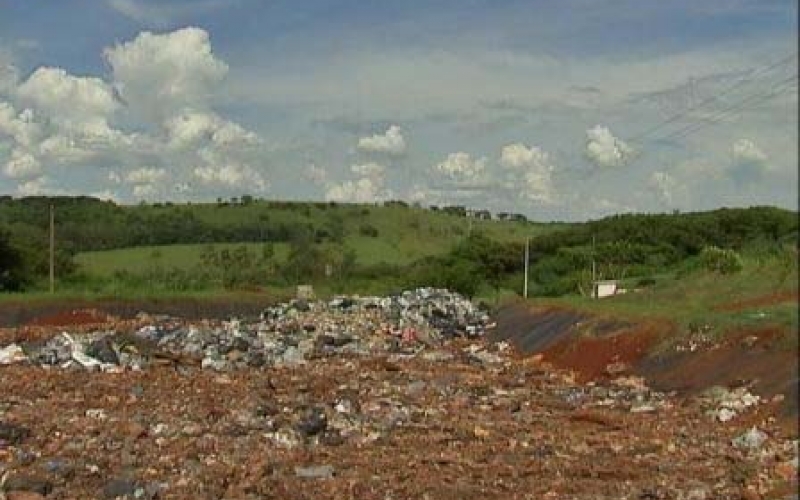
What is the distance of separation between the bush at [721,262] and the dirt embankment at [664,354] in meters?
8.21

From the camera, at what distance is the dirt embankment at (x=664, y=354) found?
57.6ft

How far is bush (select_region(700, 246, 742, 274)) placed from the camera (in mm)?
37469

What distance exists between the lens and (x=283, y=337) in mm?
32406

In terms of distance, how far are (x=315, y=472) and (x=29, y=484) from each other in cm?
313

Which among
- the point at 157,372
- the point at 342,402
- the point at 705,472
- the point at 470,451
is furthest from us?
the point at 157,372

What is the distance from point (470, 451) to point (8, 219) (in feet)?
225

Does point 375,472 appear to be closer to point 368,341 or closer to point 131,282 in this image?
point 368,341

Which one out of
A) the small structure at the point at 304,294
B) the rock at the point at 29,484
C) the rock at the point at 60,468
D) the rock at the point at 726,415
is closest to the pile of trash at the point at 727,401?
the rock at the point at 726,415

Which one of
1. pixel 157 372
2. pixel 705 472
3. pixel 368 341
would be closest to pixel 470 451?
pixel 705 472

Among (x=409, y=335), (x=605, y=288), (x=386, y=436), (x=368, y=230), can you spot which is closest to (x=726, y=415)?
(x=386, y=436)

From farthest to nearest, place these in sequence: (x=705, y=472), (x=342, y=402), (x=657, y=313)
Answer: (x=657, y=313)
(x=342, y=402)
(x=705, y=472)

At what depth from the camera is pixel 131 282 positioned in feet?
180

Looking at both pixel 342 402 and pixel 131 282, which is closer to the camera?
pixel 342 402

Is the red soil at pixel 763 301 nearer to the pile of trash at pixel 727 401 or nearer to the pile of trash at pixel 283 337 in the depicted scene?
the pile of trash at pixel 727 401
